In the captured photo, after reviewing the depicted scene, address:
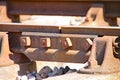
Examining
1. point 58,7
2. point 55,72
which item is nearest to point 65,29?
point 55,72

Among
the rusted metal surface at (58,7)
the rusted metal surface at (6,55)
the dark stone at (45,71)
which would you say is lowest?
the dark stone at (45,71)

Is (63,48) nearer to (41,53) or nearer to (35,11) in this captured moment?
(41,53)

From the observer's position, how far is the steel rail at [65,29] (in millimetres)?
4820

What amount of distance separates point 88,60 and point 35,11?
7.65 feet

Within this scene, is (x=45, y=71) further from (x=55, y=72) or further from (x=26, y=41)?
(x=26, y=41)

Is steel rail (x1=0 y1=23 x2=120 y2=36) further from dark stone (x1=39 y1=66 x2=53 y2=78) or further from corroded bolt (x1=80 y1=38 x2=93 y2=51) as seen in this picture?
dark stone (x1=39 y1=66 x2=53 y2=78)

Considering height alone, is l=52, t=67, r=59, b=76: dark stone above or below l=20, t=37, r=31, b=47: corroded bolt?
below

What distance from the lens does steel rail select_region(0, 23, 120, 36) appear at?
4820 millimetres

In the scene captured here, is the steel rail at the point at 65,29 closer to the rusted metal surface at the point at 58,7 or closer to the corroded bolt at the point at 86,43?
the corroded bolt at the point at 86,43

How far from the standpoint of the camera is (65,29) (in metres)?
5.15

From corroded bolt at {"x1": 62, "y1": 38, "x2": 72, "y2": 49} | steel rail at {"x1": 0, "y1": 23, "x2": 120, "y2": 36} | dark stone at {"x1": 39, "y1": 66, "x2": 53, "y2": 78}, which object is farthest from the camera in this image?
dark stone at {"x1": 39, "y1": 66, "x2": 53, "y2": 78}

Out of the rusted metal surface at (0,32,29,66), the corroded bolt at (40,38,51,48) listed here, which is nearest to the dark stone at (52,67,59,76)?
the corroded bolt at (40,38,51,48)

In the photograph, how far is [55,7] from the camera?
6.59m

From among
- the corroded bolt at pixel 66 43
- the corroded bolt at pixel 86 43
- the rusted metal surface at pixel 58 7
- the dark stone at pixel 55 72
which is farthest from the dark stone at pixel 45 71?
the rusted metal surface at pixel 58 7
